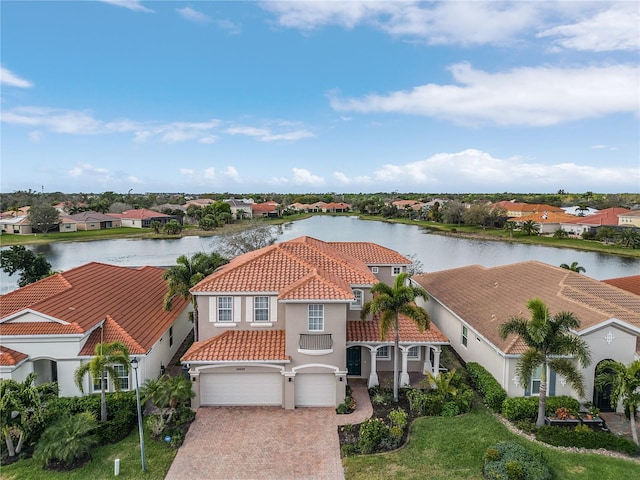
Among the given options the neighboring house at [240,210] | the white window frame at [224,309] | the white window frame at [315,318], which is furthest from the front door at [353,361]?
the neighboring house at [240,210]

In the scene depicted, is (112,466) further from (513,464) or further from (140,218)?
(140,218)

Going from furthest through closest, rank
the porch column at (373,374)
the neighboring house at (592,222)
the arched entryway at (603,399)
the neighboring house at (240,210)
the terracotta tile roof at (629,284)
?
the neighboring house at (240,210) < the neighboring house at (592,222) < the terracotta tile roof at (629,284) < the porch column at (373,374) < the arched entryway at (603,399)

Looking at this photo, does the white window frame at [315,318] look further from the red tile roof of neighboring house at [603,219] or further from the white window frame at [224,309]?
the red tile roof of neighboring house at [603,219]

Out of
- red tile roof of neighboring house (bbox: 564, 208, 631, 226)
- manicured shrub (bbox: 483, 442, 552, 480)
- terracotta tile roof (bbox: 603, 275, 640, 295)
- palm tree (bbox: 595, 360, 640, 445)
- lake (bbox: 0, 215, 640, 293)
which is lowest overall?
lake (bbox: 0, 215, 640, 293)

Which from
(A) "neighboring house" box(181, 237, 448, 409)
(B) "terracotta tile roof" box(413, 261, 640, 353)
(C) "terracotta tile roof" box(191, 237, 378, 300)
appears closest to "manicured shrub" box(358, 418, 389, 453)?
(A) "neighboring house" box(181, 237, 448, 409)

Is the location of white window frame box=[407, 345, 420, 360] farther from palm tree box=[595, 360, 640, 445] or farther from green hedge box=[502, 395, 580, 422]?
palm tree box=[595, 360, 640, 445]

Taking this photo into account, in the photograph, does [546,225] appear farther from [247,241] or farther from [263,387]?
[263,387]

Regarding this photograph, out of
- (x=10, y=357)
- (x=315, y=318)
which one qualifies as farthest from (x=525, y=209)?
(x=10, y=357)
